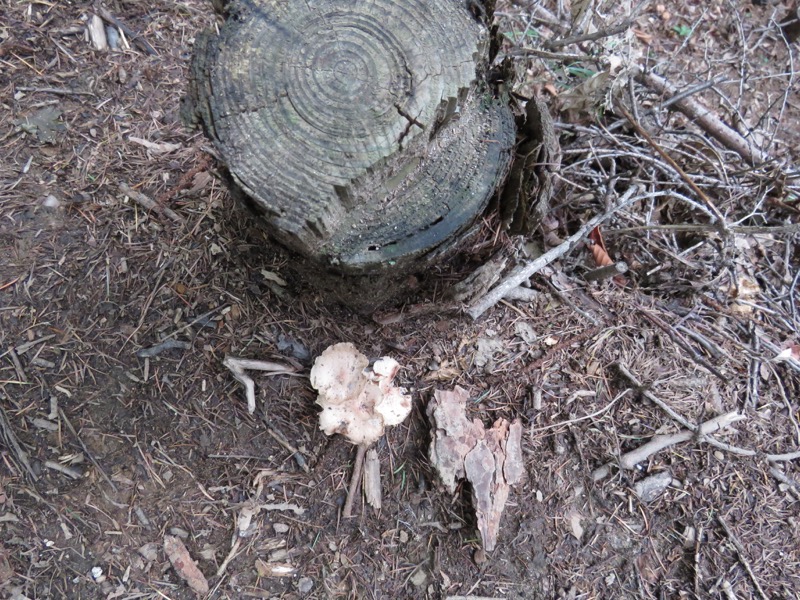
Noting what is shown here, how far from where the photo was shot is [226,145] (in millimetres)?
1616

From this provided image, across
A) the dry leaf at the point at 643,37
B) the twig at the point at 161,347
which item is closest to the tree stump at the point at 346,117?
the twig at the point at 161,347

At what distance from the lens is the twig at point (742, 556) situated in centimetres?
227

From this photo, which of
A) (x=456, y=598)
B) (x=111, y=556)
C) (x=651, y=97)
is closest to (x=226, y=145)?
(x=111, y=556)

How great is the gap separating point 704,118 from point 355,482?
295 centimetres

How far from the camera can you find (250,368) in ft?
7.18

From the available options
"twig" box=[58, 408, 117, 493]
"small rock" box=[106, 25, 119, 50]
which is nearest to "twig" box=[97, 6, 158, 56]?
"small rock" box=[106, 25, 119, 50]

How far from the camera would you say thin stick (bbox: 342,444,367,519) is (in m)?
2.12

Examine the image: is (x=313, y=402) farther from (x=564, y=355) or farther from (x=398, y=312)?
(x=564, y=355)

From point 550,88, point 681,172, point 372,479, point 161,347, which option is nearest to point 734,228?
point 681,172

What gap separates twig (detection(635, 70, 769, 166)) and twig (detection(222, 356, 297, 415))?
2.71 metres

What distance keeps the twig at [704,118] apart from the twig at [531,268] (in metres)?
0.98

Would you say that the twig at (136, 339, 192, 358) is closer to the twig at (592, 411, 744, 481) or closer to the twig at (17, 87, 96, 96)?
the twig at (17, 87, 96, 96)

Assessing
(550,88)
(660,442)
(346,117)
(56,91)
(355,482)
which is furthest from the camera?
(550,88)

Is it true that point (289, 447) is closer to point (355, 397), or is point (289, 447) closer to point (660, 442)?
point (355, 397)
